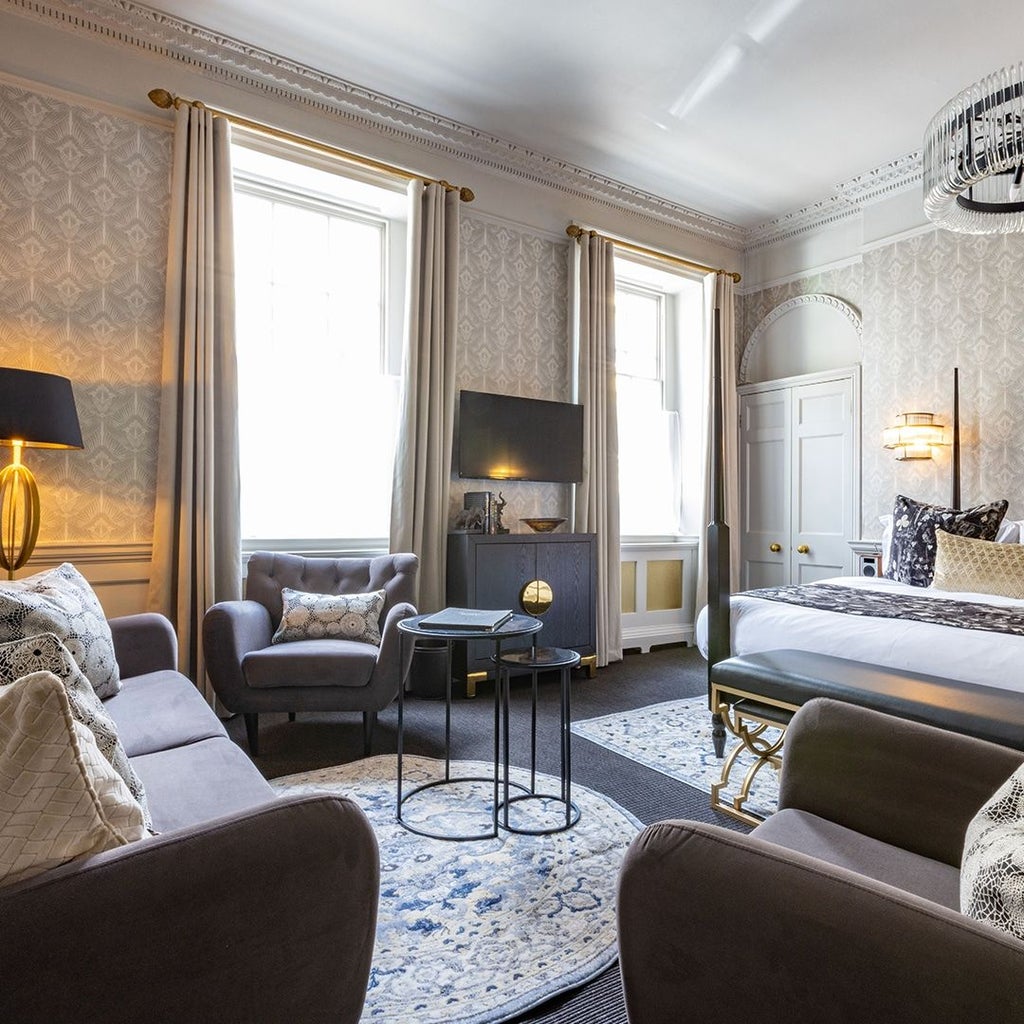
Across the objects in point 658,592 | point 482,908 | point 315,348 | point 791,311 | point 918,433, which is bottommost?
point 482,908

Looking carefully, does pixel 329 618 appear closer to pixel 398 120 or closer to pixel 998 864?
pixel 998 864

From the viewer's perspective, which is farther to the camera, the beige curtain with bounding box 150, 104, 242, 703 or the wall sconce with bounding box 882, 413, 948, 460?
the wall sconce with bounding box 882, 413, 948, 460

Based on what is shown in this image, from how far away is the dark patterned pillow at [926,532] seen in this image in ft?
11.4

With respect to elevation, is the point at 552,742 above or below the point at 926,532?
below

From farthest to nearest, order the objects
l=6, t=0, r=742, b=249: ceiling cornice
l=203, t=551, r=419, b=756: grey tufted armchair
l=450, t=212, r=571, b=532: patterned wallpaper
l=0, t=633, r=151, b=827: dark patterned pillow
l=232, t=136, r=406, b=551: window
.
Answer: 1. l=450, t=212, r=571, b=532: patterned wallpaper
2. l=232, t=136, r=406, b=551: window
3. l=6, t=0, r=742, b=249: ceiling cornice
4. l=203, t=551, r=419, b=756: grey tufted armchair
5. l=0, t=633, r=151, b=827: dark patterned pillow

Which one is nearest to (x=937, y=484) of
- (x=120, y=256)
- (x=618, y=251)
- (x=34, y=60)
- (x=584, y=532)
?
(x=584, y=532)

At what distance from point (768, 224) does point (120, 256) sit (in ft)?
15.5

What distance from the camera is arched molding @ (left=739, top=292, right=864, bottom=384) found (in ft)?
16.8

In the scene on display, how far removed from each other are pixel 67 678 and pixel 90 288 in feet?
8.92

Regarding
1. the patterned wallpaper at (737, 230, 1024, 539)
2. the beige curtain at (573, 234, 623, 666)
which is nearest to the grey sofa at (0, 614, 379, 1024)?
the beige curtain at (573, 234, 623, 666)

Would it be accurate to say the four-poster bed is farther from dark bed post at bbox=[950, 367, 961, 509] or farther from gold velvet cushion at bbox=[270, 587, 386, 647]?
gold velvet cushion at bbox=[270, 587, 386, 647]

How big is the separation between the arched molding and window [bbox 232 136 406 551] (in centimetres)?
305

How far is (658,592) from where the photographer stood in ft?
17.8

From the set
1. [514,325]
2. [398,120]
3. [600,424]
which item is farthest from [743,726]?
[398,120]
